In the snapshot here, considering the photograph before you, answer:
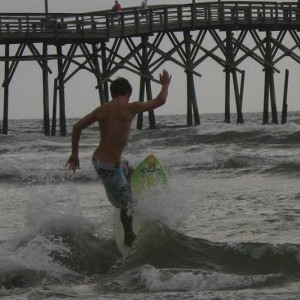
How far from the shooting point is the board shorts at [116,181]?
859 cm

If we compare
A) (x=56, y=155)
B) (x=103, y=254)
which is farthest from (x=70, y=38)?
(x=103, y=254)

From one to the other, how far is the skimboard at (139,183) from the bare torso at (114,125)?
0.75m

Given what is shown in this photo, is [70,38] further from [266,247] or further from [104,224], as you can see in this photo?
[266,247]

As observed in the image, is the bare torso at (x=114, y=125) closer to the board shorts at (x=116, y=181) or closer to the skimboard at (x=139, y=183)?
the board shorts at (x=116, y=181)

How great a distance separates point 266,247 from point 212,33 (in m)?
22.4

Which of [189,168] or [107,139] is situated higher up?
[107,139]

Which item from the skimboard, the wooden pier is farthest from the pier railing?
the skimboard

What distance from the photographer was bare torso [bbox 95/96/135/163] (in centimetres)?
848

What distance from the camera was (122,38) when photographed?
28578 mm

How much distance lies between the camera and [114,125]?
27.8 ft

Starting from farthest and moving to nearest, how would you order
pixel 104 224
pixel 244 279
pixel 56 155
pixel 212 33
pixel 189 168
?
pixel 212 33 → pixel 56 155 → pixel 189 168 → pixel 104 224 → pixel 244 279

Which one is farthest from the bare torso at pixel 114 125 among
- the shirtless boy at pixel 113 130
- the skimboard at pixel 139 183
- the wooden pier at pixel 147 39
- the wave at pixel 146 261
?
the wooden pier at pixel 147 39

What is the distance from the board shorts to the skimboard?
0.98 ft

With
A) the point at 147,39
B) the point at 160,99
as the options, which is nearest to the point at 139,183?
the point at 160,99
